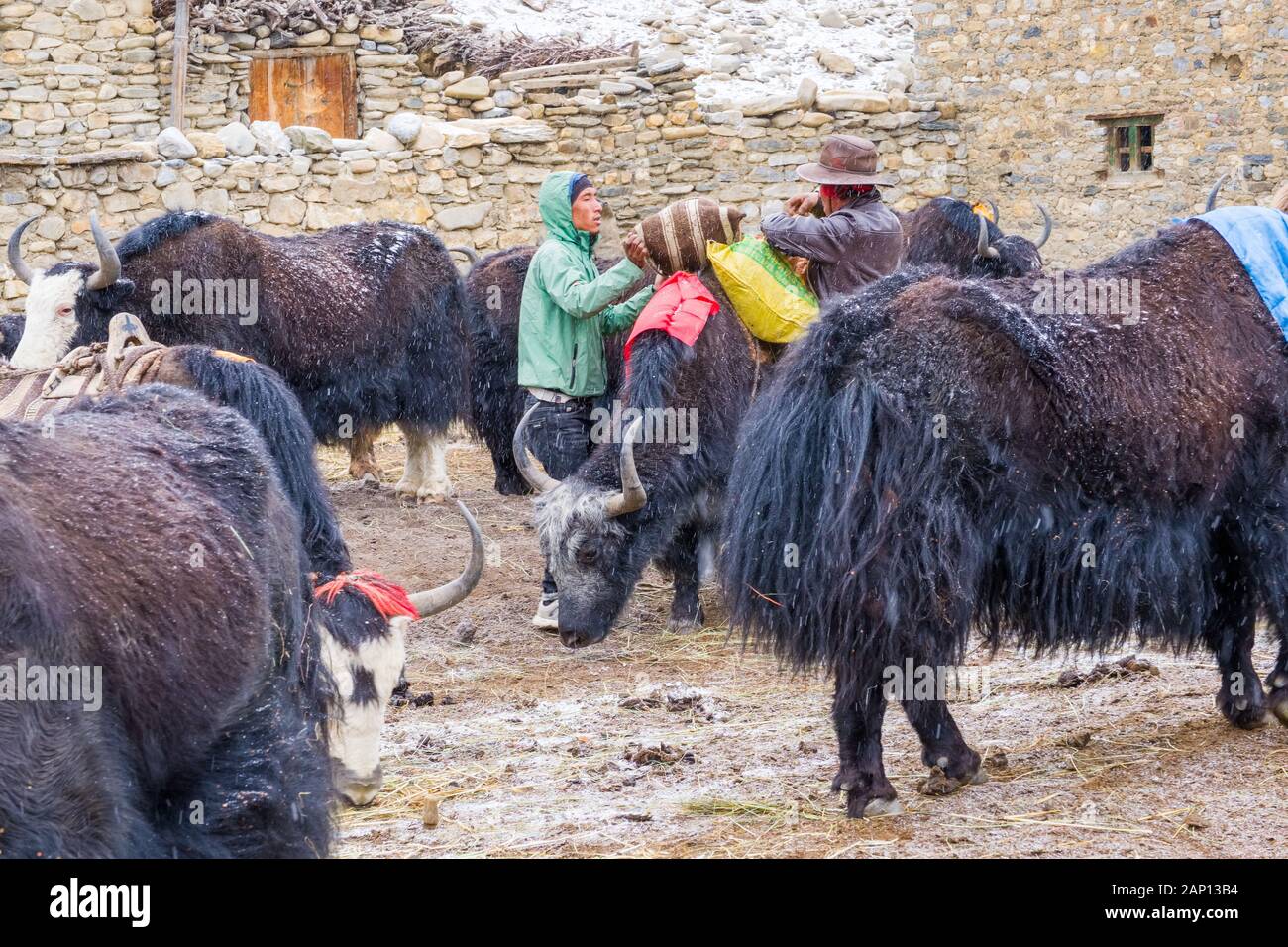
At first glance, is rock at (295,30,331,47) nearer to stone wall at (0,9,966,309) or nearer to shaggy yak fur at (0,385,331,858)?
stone wall at (0,9,966,309)

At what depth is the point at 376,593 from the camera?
10.8 ft

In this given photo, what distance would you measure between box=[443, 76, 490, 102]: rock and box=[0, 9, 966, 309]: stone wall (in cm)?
2

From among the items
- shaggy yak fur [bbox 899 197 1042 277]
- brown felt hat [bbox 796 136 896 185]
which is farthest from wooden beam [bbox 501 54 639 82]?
brown felt hat [bbox 796 136 896 185]

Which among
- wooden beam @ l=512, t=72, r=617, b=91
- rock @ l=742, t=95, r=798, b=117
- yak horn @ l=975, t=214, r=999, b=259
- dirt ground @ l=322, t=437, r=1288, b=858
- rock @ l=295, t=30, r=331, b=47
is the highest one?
rock @ l=295, t=30, r=331, b=47

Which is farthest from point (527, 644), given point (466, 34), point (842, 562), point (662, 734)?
point (466, 34)

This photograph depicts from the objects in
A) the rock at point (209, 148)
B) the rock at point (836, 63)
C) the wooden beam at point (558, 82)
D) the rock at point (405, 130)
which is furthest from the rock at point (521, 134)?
the rock at point (836, 63)

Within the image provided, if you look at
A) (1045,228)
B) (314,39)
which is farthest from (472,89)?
(1045,228)

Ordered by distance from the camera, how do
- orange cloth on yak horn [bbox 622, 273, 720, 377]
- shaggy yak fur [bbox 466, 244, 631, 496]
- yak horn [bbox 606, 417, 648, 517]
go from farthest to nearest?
shaggy yak fur [bbox 466, 244, 631, 496]
orange cloth on yak horn [bbox 622, 273, 720, 377]
yak horn [bbox 606, 417, 648, 517]

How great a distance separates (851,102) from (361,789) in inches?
392

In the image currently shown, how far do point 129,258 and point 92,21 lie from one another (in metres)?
7.32

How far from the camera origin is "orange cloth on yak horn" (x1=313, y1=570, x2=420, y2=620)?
10.7 ft

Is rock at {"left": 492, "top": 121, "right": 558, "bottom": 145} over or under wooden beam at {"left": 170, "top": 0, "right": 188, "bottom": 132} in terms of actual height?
under

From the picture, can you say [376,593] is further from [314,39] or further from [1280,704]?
[314,39]
